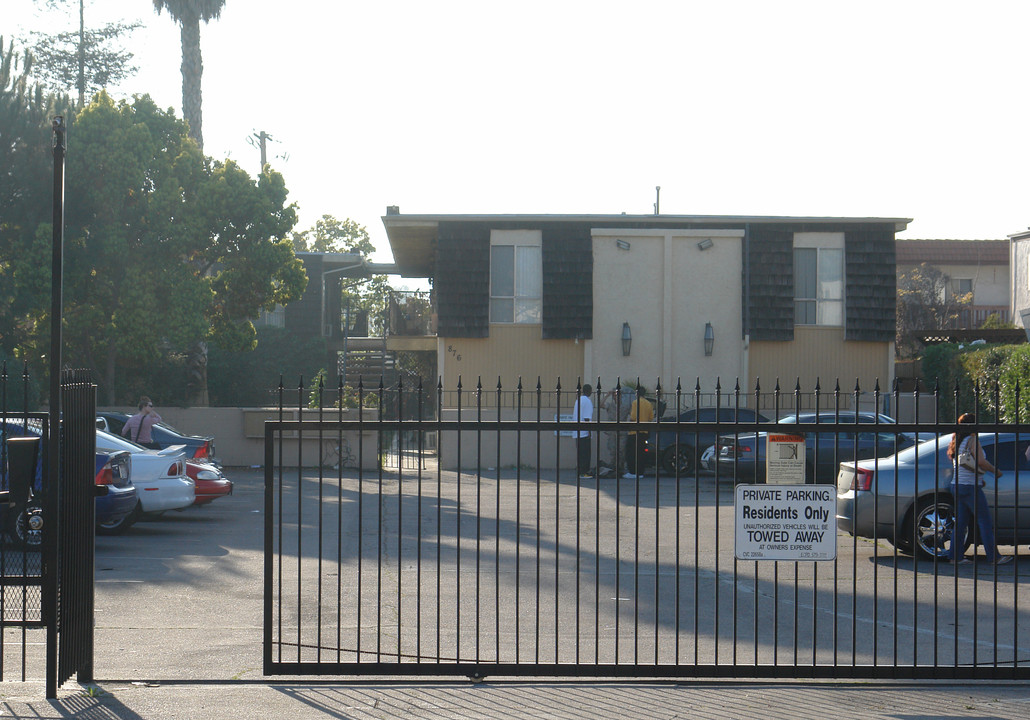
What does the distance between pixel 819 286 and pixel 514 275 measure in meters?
7.68

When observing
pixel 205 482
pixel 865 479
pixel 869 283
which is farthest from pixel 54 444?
pixel 869 283

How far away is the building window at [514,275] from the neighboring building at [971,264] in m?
29.4

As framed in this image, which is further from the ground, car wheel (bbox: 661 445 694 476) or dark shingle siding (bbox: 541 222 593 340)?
dark shingle siding (bbox: 541 222 593 340)

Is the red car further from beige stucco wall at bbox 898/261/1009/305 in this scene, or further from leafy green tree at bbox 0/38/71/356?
beige stucco wall at bbox 898/261/1009/305

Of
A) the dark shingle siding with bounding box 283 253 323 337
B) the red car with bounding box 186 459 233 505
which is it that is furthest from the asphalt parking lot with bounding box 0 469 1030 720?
the dark shingle siding with bounding box 283 253 323 337

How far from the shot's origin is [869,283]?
2633cm

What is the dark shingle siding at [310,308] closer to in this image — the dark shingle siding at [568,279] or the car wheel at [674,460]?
the dark shingle siding at [568,279]

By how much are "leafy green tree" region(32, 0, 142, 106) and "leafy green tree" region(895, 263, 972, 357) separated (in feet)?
108

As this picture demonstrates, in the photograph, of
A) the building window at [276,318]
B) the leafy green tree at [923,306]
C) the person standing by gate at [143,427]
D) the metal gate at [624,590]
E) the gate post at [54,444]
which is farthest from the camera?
the leafy green tree at [923,306]

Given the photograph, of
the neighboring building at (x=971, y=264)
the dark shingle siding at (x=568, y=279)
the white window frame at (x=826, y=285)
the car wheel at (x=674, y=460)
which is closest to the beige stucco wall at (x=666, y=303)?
the dark shingle siding at (x=568, y=279)

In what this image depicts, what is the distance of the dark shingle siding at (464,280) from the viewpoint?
84.1ft

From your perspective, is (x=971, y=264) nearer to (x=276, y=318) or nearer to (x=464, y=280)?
(x=276, y=318)

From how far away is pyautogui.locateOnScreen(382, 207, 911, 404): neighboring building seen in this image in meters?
25.8

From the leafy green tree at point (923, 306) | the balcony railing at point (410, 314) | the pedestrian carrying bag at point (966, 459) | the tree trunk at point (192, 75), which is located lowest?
the pedestrian carrying bag at point (966, 459)
